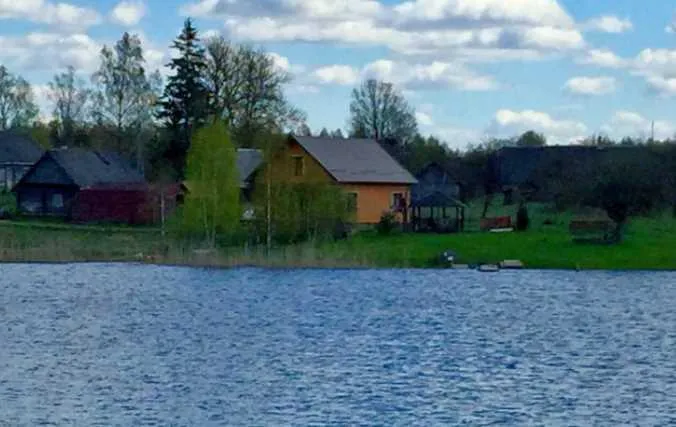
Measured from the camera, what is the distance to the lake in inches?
1019

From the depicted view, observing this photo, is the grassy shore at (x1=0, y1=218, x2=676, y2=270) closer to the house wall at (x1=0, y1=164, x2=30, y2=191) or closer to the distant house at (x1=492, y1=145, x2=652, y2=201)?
the distant house at (x1=492, y1=145, x2=652, y2=201)

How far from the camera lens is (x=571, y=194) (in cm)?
6794

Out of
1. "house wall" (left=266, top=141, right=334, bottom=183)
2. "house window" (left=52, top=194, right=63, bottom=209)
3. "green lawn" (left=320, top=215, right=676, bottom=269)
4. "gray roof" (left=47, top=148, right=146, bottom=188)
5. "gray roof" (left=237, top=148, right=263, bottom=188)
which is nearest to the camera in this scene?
"green lawn" (left=320, top=215, right=676, bottom=269)

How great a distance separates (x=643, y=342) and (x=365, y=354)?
23.7 ft

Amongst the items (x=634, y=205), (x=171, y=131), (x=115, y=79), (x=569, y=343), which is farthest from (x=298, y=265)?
(x=115, y=79)

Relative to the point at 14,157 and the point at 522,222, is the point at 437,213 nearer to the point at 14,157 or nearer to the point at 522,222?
the point at 522,222

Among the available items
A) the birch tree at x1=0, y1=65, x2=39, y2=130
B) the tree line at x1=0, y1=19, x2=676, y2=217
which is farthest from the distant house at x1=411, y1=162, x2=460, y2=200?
the birch tree at x1=0, y1=65, x2=39, y2=130

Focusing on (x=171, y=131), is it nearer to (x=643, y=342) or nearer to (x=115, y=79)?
(x=115, y=79)

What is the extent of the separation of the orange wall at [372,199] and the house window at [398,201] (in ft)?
0.71

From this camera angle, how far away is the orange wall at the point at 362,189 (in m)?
74.0

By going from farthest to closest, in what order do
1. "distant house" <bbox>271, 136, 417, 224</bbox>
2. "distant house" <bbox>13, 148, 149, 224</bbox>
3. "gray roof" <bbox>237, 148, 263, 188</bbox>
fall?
"gray roof" <bbox>237, 148, 263, 188</bbox>
"distant house" <bbox>13, 148, 149, 224</bbox>
"distant house" <bbox>271, 136, 417, 224</bbox>

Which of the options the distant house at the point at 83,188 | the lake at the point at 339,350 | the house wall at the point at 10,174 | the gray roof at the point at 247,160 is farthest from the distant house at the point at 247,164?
the lake at the point at 339,350

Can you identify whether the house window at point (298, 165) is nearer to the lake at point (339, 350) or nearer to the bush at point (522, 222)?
the bush at point (522, 222)

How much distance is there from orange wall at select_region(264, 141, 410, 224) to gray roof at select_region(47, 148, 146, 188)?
10.7 metres
